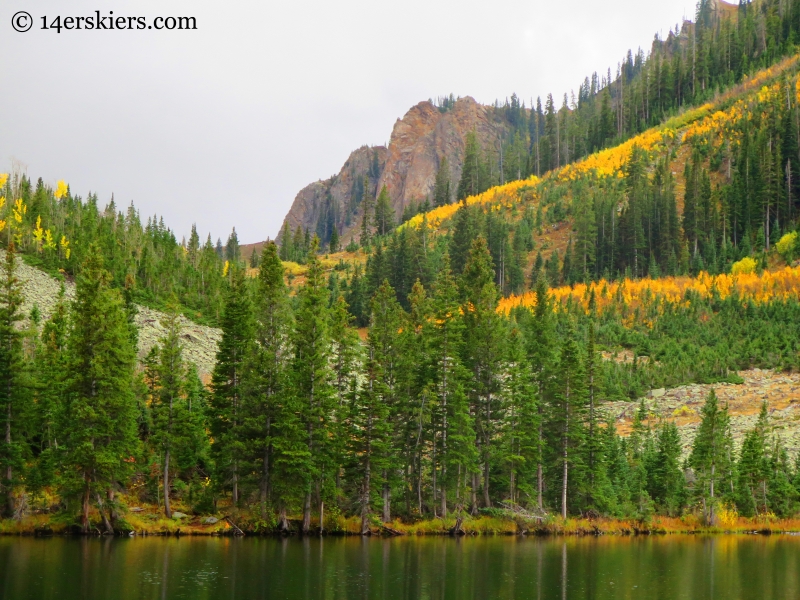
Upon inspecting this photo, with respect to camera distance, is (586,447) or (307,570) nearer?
(307,570)

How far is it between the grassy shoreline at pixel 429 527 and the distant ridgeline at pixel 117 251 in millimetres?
41136

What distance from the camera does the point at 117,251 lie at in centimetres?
9012

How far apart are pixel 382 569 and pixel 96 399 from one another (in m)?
19.0

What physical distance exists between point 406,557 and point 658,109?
138 m

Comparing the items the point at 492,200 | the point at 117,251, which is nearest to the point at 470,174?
the point at 492,200

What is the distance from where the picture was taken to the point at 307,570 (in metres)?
30.5

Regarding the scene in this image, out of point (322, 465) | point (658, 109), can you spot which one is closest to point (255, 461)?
point (322, 465)

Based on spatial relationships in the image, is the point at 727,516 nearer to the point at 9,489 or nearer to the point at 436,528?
the point at 436,528

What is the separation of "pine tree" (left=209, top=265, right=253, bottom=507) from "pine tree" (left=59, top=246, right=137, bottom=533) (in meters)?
5.44

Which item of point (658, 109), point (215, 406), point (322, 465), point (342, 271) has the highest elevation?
point (658, 109)

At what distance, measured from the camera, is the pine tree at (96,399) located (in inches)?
1601

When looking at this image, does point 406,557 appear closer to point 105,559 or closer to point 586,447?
point 105,559

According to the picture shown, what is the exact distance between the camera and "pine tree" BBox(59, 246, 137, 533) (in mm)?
40656

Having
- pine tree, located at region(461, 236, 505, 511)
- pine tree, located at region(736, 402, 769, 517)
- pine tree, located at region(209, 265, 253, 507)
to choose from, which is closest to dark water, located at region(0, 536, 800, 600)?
pine tree, located at region(209, 265, 253, 507)
